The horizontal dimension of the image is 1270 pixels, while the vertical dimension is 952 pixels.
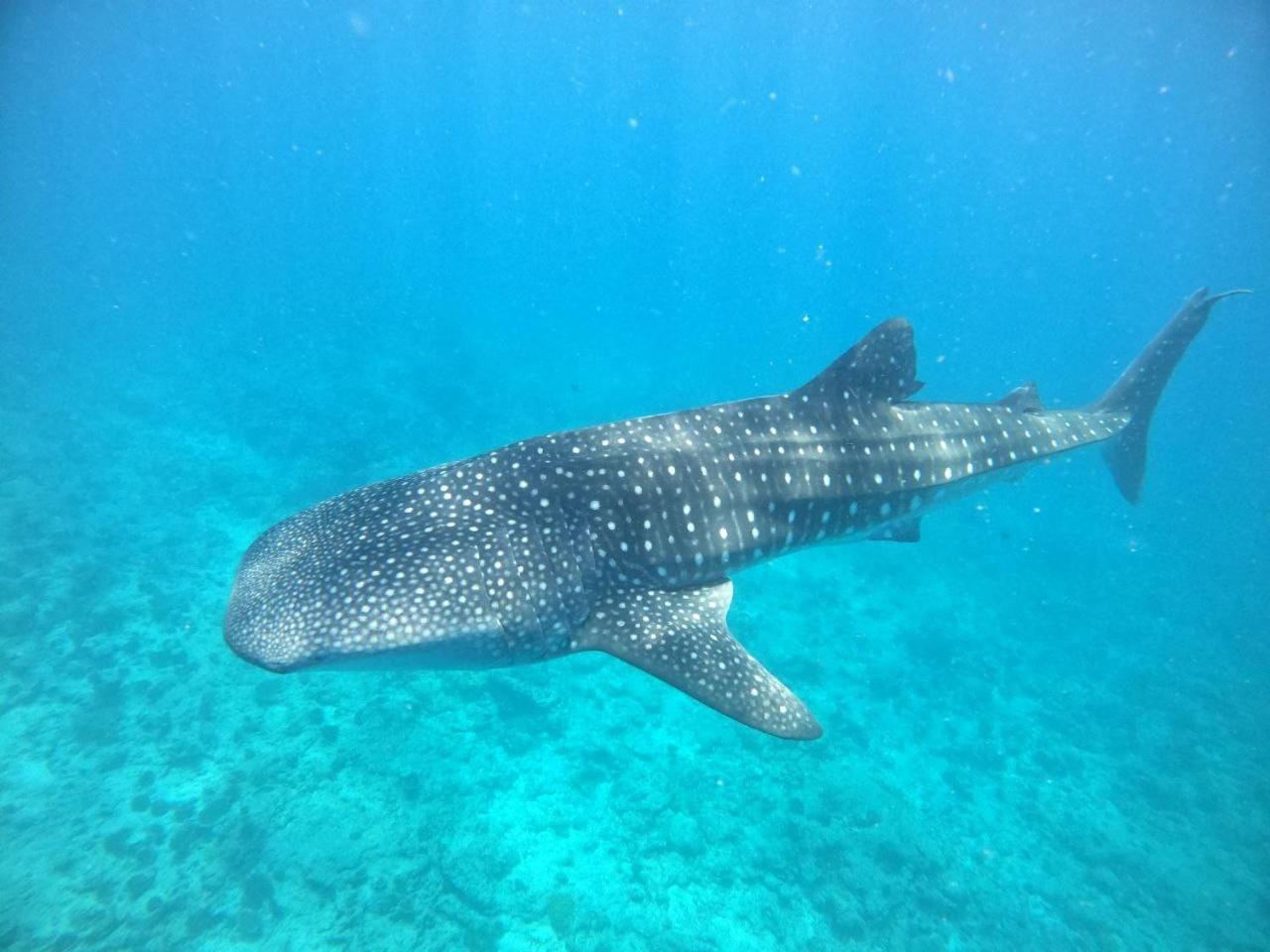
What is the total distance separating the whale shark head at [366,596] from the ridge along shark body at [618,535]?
0.01 m

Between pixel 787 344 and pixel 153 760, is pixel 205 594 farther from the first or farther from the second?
pixel 787 344

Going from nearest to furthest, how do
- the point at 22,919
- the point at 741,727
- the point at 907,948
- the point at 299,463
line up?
the point at 22,919 < the point at 907,948 < the point at 741,727 < the point at 299,463

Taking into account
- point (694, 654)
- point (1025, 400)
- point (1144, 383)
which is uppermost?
point (1144, 383)

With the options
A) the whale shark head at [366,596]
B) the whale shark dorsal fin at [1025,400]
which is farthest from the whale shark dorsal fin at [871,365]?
the whale shark head at [366,596]

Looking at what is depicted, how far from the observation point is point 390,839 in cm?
770

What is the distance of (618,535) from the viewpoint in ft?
16.4

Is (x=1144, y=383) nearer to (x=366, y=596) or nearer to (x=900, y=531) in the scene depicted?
(x=900, y=531)

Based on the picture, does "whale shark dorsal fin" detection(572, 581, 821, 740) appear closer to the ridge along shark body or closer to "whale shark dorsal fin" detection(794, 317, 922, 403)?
the ridge along shark body

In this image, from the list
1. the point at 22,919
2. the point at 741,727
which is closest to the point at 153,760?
the point at 22,919

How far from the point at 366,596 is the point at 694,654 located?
2.59 metres

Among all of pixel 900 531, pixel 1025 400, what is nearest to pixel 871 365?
pixel 900 531

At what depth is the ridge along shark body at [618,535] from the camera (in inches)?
158

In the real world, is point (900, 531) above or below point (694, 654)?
above

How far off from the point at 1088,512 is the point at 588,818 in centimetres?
3003
